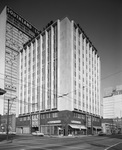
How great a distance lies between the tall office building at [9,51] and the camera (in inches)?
4813

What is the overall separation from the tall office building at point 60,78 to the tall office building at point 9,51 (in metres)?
37.2

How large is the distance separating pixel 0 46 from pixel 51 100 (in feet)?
252

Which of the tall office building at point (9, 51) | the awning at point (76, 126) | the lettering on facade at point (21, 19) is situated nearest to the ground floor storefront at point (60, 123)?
the awning at point (76, 126)

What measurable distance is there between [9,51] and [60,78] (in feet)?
234

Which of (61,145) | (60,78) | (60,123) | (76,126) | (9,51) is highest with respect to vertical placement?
(9,51)

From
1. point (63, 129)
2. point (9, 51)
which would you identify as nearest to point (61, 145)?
point (63, 129)

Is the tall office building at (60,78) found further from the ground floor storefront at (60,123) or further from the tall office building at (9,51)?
the tall office building at (9,51)

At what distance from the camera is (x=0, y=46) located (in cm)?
12850

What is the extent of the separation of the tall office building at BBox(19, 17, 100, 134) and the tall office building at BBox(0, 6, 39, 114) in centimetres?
3724

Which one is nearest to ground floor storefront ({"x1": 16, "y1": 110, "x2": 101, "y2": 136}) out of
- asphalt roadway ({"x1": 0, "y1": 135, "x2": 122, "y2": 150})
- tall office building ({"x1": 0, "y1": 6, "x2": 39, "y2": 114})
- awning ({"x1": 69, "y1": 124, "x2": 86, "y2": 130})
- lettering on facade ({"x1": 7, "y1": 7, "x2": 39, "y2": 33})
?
awning ({"x1": 69, "y1": 124, "x2": 86, "y2": 130})

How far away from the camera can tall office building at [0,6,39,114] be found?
122250 mm

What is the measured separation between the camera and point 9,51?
12762 cm

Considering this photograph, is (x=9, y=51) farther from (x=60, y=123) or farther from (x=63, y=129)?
(x=63, y=129)

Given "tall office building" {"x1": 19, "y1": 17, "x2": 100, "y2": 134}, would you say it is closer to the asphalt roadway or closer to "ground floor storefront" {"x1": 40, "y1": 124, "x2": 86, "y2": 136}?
"ground floor storefront" {"x1": 40, "y1": 124, "x2": 86, "y2": 136}
